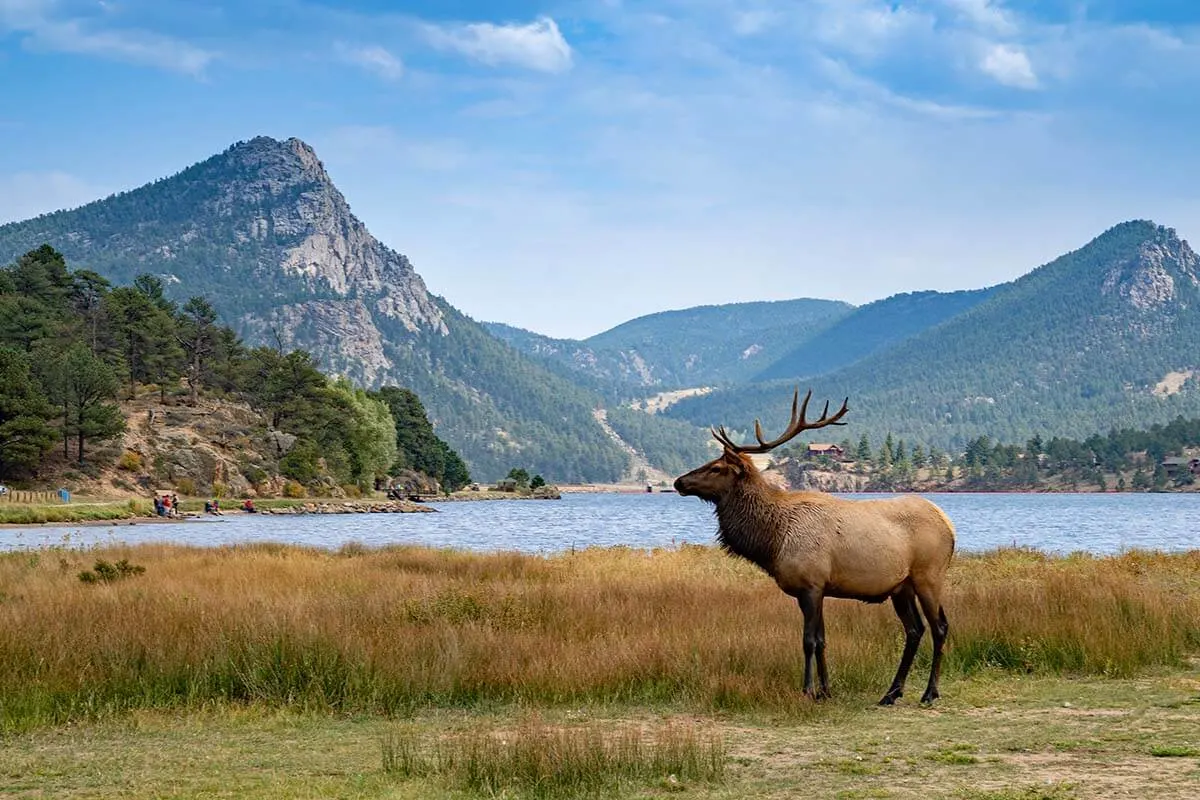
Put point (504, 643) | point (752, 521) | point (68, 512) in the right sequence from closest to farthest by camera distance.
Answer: point (752, 521) < point (504, 643) < point (68, 512)

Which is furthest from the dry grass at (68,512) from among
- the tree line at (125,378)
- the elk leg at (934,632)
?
the elk leg at (934,632)

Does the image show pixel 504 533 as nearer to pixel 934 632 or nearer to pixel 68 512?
pixel 68 512

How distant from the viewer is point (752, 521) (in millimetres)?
13227

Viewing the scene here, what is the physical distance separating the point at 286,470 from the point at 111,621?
94707mm

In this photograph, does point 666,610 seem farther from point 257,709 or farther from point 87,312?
point 87,312

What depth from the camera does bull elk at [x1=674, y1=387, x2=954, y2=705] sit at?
12609 mm

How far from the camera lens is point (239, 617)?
1473cm

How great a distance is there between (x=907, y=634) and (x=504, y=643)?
4.56 metres

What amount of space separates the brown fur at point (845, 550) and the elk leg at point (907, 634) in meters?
0.01

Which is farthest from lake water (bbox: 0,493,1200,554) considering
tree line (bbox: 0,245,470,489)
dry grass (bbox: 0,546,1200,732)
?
dry grass (bbox: 0,546,1200,732)

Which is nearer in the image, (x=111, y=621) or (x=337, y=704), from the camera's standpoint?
(x=337, y=704)

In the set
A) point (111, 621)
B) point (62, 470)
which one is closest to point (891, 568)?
point (111, 621)

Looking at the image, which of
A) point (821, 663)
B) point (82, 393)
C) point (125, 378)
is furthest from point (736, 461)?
point (125, 378)

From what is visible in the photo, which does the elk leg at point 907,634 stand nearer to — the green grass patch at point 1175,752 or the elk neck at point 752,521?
the elk neck at point 752,521
